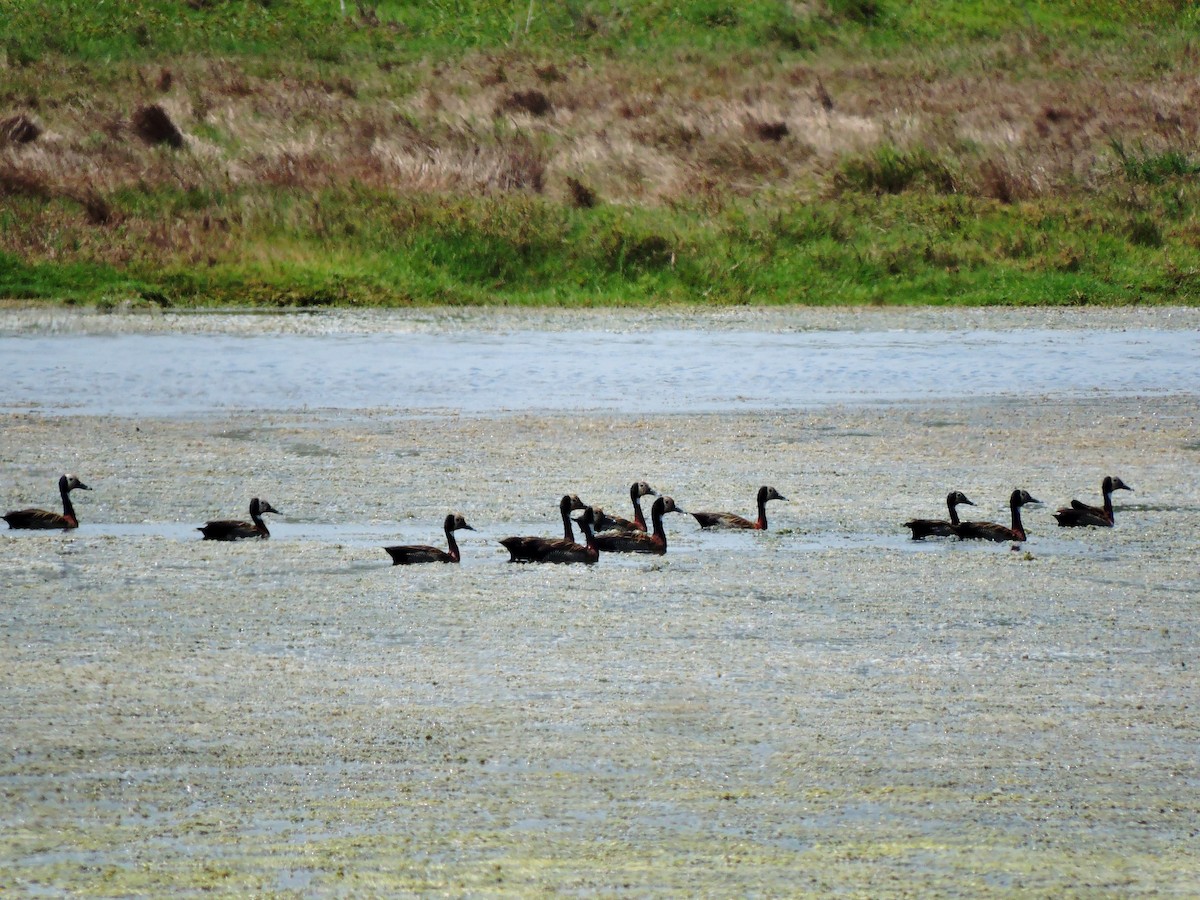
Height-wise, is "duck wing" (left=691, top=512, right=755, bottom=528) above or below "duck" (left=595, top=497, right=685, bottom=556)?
above

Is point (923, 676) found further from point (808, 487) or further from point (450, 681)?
point (808, 487)

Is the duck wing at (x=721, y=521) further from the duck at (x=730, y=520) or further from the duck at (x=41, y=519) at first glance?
the duck at (x=41, y=519)

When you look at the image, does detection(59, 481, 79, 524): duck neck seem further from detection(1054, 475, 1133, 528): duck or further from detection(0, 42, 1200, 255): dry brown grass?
detection(0, 42, 1200, 255): dry brown grass

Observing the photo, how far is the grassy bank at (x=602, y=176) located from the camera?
23016 mm

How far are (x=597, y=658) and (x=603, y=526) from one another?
8.49 ft

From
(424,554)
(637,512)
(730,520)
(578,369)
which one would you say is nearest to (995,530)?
(730,520)

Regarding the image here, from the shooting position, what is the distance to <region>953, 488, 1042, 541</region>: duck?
34.4 feet

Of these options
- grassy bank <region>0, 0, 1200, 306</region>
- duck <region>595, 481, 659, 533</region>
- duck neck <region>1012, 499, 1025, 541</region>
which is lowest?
duck <region>595, 481, 659, 533</region>

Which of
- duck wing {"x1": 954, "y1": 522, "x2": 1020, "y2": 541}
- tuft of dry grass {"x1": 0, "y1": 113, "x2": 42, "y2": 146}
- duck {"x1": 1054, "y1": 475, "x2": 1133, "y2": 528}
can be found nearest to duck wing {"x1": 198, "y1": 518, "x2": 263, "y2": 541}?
duck wing {"x1": 954, "y1": 522, "x2": 1020, "y2": 541}

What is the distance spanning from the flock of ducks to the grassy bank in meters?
11.6

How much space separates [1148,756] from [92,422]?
995 cm

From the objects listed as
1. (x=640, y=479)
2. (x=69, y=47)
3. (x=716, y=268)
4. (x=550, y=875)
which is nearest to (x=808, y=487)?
(x=640, y=479)

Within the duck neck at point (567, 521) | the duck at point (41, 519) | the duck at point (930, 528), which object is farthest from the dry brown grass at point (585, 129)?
the duck at point (930, 528)

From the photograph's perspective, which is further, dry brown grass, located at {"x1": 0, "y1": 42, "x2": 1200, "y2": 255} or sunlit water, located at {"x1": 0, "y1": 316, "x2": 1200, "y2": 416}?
dry brown grass, located at {"x1": 0, "y1": 42, "x2": 1200, "y2": 255}
